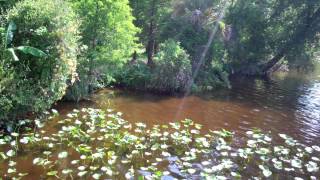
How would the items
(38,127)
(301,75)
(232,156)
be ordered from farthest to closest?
1. (301,75)
2. (38,127)
3. (232,156)

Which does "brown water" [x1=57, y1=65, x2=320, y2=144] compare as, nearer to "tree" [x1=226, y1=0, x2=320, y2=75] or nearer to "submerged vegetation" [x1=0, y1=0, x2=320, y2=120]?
"submerged vegetation" [x1=0, y1=0, x2=320, y2=120]

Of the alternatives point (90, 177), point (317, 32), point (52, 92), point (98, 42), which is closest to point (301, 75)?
point (317, 32)

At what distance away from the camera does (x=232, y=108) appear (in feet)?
71.1

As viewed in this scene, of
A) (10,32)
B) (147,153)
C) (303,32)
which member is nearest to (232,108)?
(147,153)

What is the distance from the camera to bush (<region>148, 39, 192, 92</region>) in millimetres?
23089

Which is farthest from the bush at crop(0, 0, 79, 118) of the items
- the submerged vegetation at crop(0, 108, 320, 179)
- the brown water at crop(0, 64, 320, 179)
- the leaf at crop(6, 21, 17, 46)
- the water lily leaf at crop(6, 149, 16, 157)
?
the water lily leaf at crop(6, 149, 16, 157)

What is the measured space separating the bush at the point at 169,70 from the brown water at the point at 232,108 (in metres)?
0.92

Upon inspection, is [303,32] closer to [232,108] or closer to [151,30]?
[151,30]

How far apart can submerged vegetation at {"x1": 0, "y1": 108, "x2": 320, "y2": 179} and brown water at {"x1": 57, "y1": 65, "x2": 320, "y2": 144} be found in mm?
1728

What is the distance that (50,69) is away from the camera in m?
15.3

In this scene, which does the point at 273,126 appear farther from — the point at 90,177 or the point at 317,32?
the point at 317,32

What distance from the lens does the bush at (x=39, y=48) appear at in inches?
576

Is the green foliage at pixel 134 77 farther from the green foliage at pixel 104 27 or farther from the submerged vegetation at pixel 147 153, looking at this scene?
the submerged vegetation at pixel 147 153

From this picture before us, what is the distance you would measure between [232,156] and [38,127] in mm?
7187
